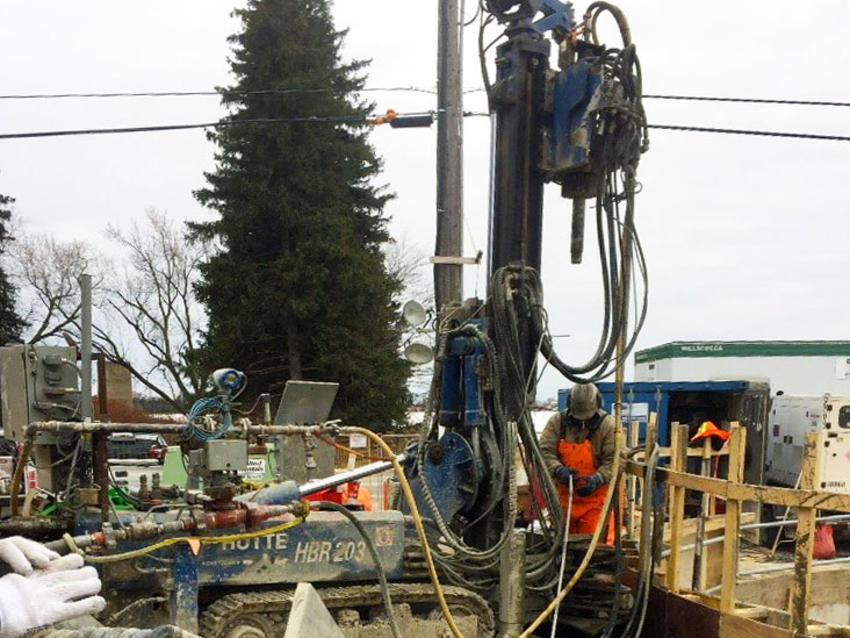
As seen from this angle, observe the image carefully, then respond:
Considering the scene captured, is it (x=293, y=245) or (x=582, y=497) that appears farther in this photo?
(x=293, y=245)

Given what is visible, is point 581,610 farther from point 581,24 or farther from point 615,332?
point 581,24

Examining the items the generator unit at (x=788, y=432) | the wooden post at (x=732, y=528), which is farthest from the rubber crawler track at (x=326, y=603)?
the generator unit at (x=788, y=432)

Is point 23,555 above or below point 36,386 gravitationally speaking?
below

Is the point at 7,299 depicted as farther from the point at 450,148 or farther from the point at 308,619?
the point at 308,619

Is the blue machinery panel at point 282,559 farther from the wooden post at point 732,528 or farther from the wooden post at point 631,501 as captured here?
the wooden post at point 631,501

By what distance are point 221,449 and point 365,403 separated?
1902 cm

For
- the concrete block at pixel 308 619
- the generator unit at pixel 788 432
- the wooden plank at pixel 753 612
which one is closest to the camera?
the concrete block at pixel 308 619

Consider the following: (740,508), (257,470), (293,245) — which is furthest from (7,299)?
(740,508)

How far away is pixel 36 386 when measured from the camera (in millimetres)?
5070

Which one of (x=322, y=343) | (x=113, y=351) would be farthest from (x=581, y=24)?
(x=113, y=351)

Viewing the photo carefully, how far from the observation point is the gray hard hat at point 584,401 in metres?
6.42

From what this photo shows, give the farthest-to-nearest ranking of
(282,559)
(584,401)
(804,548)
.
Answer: (584,401) < (282,559) < (804,548)

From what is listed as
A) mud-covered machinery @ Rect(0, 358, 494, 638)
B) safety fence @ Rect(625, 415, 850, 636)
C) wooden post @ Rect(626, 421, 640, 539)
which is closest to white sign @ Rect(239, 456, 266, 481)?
mud-covered machinery @ Rect(0, 358, 494, 638)

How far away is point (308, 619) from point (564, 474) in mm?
3780
